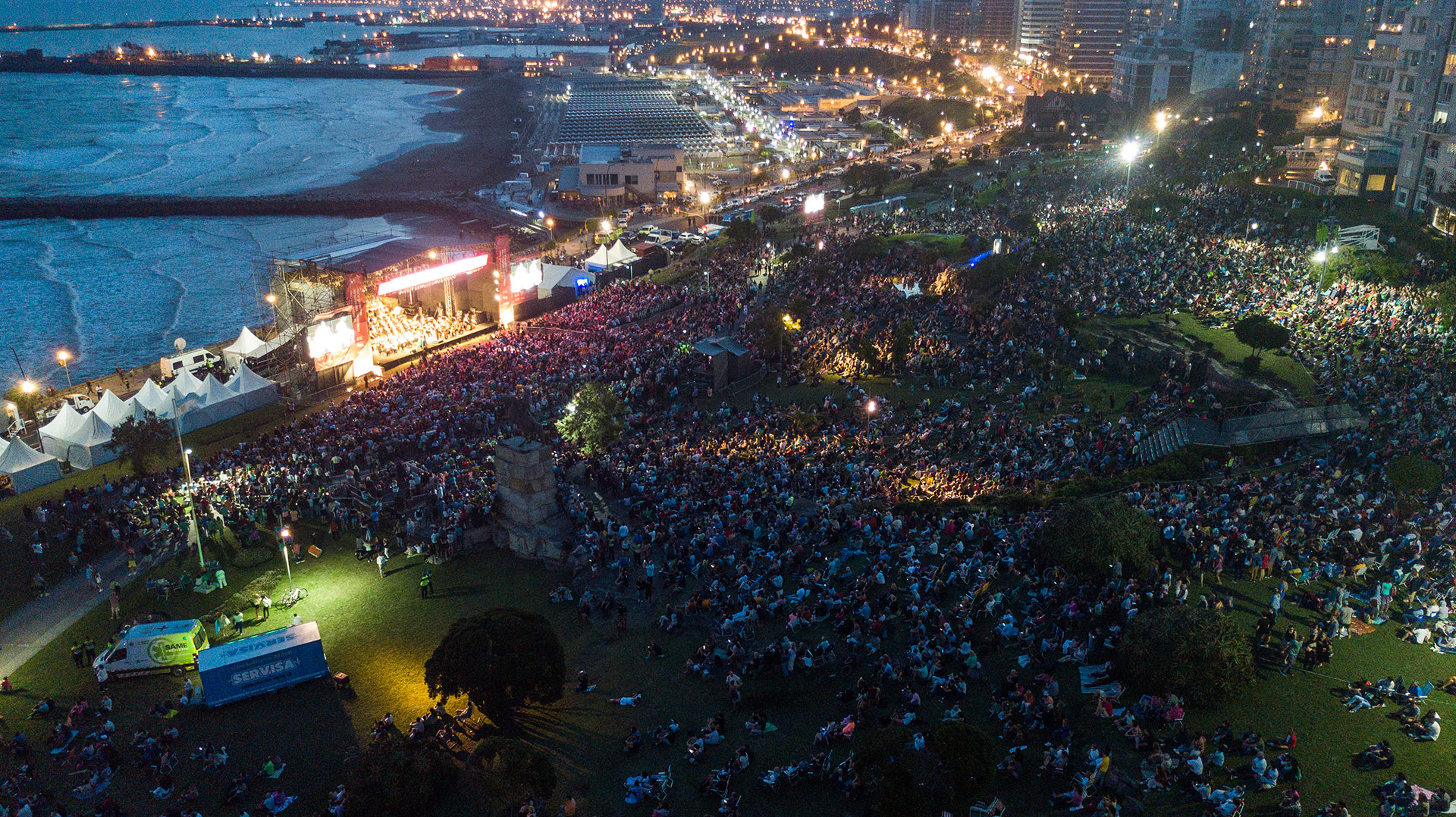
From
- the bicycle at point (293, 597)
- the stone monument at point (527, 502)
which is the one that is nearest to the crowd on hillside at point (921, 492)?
the stone monument at point (527, 502)

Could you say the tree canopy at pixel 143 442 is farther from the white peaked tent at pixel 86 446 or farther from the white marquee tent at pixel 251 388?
the white marquee tent at pixel 251 388

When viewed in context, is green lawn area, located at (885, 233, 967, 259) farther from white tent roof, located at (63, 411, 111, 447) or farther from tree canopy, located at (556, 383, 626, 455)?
white tent roof, located at (63, 411, 111, 447)

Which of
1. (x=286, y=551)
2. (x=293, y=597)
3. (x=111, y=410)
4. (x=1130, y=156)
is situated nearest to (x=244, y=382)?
(x=111, y=410)

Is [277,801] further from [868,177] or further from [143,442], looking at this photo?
[868,177]

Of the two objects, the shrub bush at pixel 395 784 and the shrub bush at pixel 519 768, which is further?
the shrub bush at pixel 395 784

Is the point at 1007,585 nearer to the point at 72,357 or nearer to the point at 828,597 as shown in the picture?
the point at 828,597

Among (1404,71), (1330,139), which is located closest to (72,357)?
(1404,71)
